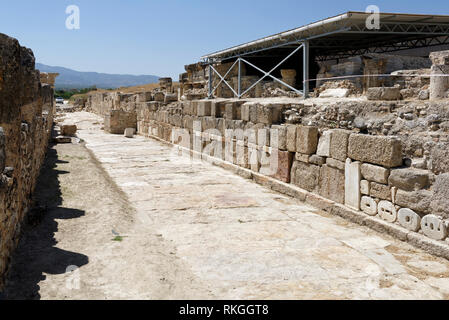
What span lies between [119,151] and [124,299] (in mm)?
10721

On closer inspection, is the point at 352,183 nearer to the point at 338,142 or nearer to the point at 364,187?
the point at 364,187

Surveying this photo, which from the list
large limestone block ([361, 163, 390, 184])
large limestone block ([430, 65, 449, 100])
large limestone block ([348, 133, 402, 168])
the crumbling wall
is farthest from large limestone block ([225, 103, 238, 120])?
the crumbling wall

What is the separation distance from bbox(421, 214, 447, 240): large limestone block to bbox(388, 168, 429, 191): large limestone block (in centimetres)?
42

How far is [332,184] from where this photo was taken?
22.3 feet

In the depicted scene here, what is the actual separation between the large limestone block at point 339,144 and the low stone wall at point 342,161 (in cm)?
2

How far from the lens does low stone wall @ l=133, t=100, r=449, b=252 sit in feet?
16.7

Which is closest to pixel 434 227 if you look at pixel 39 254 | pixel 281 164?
pixel 281 164

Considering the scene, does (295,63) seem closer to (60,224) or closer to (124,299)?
(60,224)

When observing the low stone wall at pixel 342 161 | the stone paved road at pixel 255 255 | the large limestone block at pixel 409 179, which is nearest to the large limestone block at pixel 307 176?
the low stone wall at pixel 342 161

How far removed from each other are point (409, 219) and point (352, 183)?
1.16 meters

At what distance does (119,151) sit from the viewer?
1383 centimetres

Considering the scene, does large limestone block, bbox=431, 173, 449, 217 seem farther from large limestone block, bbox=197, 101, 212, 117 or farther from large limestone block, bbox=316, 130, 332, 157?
large limestone block, bbox=197, 101, 212, 117

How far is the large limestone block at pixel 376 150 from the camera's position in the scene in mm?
5500

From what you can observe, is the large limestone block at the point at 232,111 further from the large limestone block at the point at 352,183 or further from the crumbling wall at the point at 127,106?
the crumbling wall at the point at 127,106
